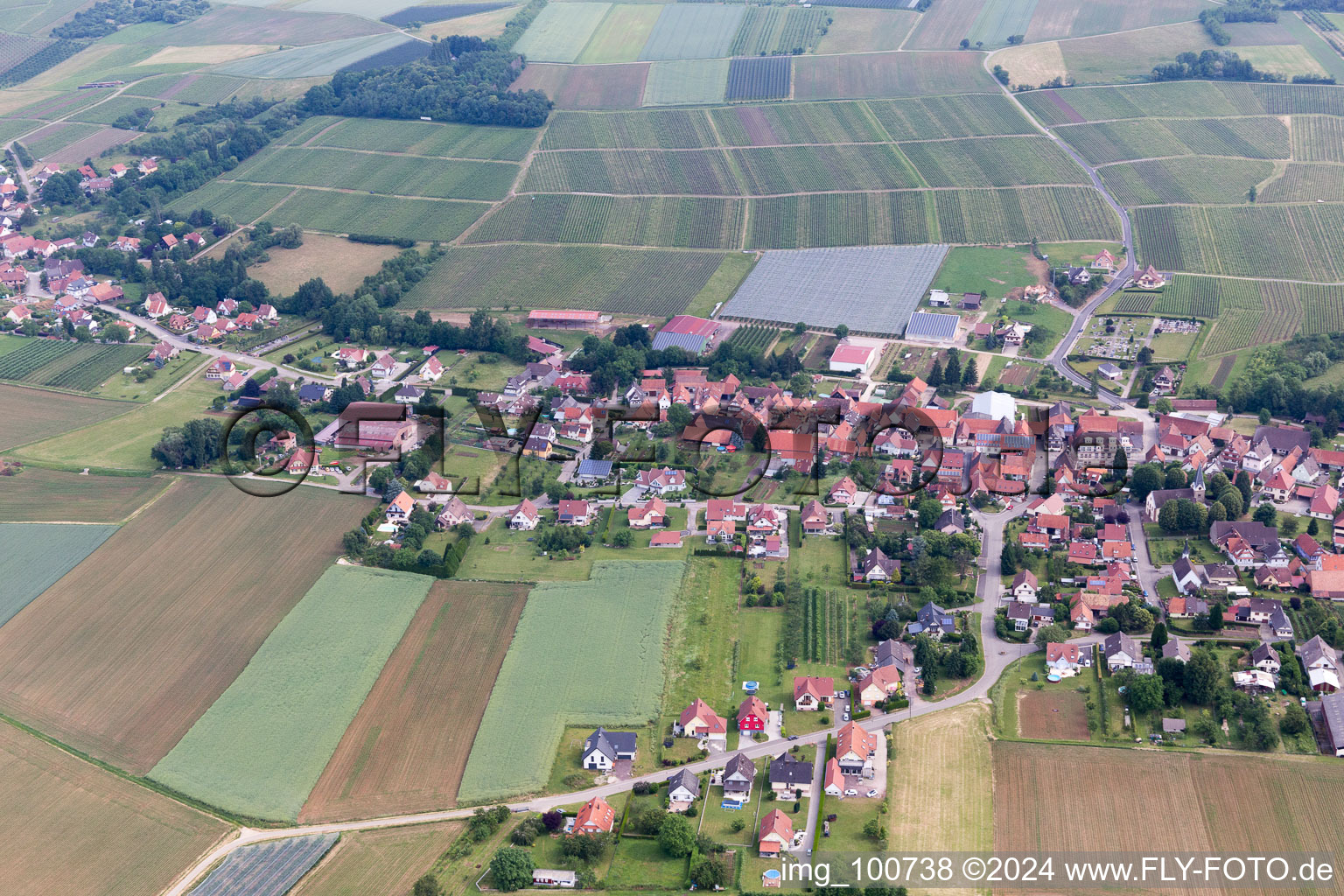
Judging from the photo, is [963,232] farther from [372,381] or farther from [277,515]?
[277,515]

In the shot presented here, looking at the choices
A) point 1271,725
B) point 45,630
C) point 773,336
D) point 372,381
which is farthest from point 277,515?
point 1271,725

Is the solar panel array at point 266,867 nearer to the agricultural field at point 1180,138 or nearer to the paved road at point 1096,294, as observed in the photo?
the paved road at point 1096,294

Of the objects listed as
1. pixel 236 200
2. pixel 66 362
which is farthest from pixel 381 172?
pixel 66 362

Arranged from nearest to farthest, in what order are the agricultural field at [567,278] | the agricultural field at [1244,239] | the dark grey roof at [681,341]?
the dark grey roof at [681,341], the agricultural field at [1244,239], the agricultural field at [567,278]

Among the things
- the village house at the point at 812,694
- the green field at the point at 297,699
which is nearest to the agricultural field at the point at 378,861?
the green field at the point at 297,699

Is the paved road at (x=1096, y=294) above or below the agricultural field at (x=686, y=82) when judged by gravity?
below

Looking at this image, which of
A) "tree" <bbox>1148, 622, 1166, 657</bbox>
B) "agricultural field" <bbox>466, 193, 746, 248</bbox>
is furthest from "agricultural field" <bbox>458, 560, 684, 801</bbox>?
"agricultural field" <bbox>466, 193, 746, 248</bbox>
